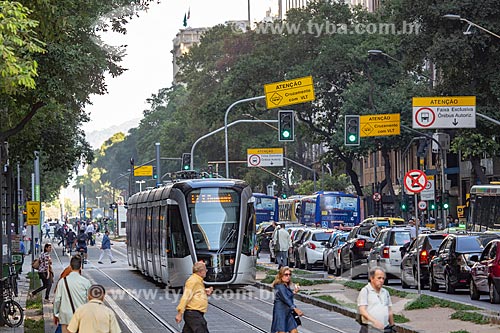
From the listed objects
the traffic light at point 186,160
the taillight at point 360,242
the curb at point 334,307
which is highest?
the traffic light at point 186,160

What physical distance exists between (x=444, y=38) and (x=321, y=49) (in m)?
19.5

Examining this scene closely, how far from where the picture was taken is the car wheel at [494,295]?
92.4 ft

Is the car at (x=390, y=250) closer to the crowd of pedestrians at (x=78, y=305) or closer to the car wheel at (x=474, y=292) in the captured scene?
the car wheel at (x=474, y=292)

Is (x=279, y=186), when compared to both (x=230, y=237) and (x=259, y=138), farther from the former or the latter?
(x=230, y=237)

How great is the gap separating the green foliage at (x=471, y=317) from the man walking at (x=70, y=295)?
27.3 ft

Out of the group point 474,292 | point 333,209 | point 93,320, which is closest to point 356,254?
point 474,292

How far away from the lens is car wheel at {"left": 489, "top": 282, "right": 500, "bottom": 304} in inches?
1109

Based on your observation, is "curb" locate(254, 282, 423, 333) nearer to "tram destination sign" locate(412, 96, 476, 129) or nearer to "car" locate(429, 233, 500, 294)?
"car" locate(429, 233, 500, 294)

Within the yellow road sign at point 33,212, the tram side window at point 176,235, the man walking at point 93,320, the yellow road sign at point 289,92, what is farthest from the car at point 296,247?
the man walking at point 93,320

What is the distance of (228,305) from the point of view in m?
31.8

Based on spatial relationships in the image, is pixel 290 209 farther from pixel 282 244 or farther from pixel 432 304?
pixel 432 304

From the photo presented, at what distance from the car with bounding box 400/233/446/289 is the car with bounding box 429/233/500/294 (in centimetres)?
169

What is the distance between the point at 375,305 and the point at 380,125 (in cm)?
5148

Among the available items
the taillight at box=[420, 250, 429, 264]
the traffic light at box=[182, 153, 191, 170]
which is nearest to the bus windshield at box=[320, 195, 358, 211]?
the traffic light at box=[182, 153, 191, 170]
